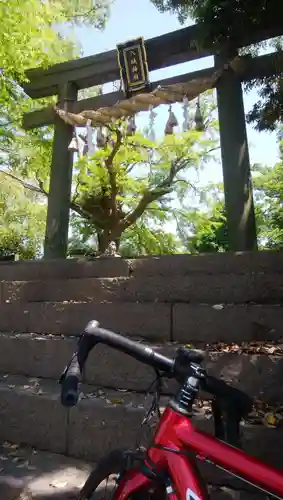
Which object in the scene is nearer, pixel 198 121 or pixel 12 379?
pixel 12 379

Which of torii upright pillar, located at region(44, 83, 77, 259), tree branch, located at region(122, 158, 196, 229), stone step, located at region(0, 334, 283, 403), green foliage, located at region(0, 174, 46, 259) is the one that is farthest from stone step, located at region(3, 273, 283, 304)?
tree branch, located at region(122, 158, 196, 229)

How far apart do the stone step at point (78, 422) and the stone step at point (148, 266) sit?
5.01 feet

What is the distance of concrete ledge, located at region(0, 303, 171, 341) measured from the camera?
3555mm

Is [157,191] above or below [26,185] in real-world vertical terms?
below

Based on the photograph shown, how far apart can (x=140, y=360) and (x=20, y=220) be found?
14.3 metres

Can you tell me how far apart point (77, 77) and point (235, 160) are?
3.47 metres

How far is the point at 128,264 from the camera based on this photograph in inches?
174

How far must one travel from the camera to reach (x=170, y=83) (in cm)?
629

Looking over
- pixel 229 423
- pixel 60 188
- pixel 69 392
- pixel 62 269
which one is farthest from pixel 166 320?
pixel 60 188

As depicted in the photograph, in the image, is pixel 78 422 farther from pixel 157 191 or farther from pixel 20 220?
pixel 20 220

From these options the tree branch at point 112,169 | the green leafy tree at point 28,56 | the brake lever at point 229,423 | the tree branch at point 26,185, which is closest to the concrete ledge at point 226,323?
the brake lever at point 229,423

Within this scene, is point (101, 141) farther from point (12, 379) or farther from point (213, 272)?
point (12, 379)

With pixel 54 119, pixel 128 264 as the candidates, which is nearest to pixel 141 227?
pixel 54 119

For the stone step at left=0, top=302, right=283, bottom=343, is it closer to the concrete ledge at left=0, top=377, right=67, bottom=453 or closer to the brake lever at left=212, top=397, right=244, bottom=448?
the concrete ledge at left=0, top=377, right=67, bottom=453
